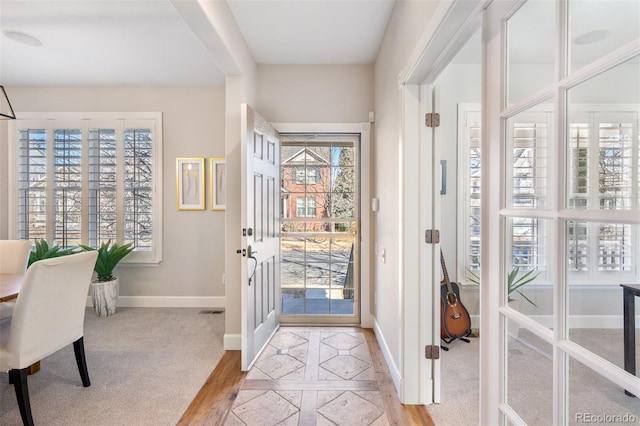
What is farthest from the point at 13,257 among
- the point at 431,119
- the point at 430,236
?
the point at 431,119

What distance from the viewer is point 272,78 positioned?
10.4ft

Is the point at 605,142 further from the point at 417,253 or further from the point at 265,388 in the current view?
the point at 265,388

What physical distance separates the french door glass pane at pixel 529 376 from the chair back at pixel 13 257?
11.2ft

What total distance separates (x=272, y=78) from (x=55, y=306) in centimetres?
264

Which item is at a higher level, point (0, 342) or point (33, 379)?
point (0, 342)

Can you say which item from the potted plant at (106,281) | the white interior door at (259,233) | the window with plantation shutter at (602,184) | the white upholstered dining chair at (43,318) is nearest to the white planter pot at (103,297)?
the potted plant at (106,281)

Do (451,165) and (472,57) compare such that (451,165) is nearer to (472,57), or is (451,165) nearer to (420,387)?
(472,57)

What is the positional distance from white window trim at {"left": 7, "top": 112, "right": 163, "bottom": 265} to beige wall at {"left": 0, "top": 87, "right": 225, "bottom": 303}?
63 mm

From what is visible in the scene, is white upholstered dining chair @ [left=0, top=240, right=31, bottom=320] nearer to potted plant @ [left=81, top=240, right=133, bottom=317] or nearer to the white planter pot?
potted plant @ [left=81, top=240, right=133, bottom=317]

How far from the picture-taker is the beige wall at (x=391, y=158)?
6.21 ft

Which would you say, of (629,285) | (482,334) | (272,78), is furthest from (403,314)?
(272,78)

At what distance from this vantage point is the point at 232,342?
8.87ft

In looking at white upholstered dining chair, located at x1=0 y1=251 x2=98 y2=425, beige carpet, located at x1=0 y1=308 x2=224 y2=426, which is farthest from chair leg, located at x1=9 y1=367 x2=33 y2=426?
beige carpet, located at x1=0 y1=308 x2=224 y2=426

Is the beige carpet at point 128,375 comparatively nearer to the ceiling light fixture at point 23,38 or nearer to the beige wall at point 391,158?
the beige wall at point 391,158
